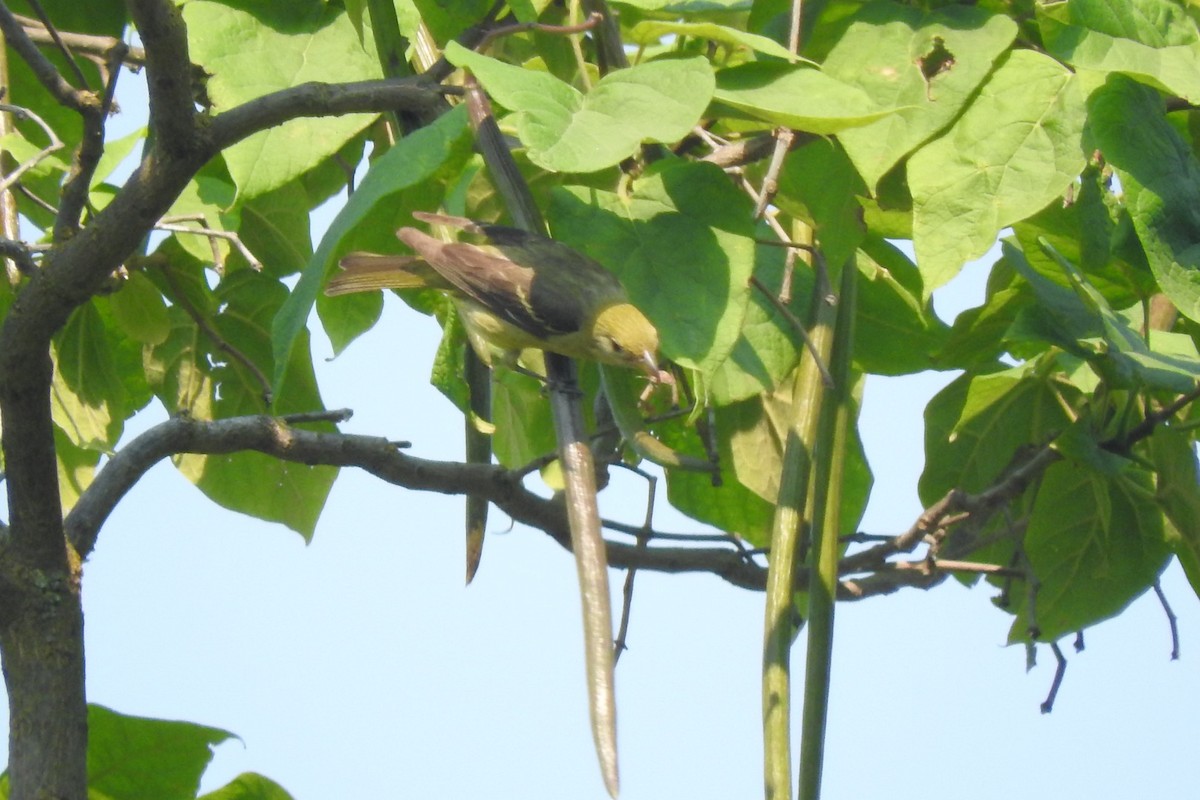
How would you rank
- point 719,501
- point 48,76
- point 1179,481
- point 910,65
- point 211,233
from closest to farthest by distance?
point 48,76
point 910,65
point 211,233
point 1179,481
point 719,501

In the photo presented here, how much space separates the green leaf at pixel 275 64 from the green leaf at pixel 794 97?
50 centimetres

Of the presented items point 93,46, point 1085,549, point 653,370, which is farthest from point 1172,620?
point 93,46

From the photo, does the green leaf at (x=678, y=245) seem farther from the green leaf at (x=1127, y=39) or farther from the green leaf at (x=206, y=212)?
the green leaf at (x=206, y=212)

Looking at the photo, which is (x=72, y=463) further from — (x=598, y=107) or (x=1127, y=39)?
(x=1127, y=39)

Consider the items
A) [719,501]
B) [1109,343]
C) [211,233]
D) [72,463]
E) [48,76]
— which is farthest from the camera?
[72,463]

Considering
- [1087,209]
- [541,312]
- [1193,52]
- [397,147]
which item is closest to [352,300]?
[541,312]

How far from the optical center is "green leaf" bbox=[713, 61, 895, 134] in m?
1.04

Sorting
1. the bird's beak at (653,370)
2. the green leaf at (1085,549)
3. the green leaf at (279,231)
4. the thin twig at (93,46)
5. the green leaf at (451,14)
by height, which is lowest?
the green leaf at (1085,549)

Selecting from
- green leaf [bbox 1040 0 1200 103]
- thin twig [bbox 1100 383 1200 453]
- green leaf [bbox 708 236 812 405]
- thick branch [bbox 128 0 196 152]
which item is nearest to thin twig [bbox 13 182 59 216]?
thick branch [bbox 128 0 196 152]

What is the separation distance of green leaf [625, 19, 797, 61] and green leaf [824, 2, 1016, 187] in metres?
0.10

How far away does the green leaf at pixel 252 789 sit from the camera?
121 centimetres

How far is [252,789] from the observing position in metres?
1.22

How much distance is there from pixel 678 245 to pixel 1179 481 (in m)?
0.82

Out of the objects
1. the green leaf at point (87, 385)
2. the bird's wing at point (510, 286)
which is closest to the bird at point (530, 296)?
the bird's wing at point (510, 286)
